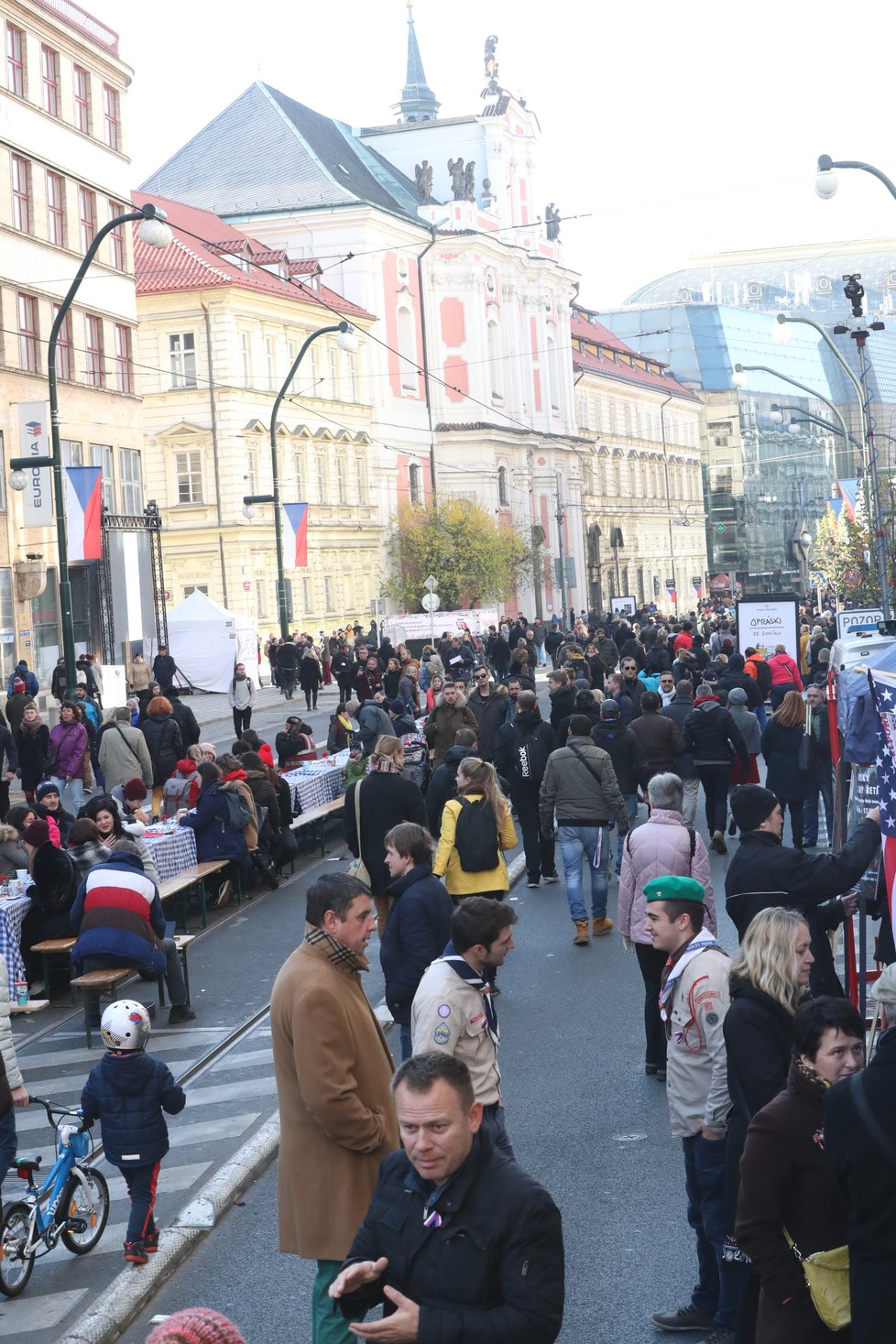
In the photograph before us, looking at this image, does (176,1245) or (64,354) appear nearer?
(176,1245)

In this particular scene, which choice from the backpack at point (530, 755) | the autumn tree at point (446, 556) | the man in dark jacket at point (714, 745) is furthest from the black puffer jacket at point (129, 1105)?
the autumn tree at point (446, 556)

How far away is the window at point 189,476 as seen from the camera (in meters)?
59.0

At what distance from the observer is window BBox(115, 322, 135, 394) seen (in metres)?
47.6

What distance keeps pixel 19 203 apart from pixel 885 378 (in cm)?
10499

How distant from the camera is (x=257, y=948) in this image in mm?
14766

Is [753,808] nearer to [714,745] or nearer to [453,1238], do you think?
[453,1238]

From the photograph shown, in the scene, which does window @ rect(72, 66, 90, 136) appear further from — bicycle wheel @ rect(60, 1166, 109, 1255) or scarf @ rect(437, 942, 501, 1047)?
scarf @ rect(437, 942, 501, 1047)

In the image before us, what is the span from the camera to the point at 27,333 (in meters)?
42.1

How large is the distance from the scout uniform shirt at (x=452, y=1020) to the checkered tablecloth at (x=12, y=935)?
21.7 ft

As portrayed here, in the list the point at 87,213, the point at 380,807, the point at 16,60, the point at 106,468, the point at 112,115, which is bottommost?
the point at 380,807

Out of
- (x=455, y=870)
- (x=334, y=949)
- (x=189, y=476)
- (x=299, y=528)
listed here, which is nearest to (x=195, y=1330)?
(x=334, y=949)

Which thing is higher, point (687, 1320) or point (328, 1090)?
point (328, 1090)

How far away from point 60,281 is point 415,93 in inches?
2288

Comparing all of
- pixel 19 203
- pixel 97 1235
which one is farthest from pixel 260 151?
pixel 97 1235
